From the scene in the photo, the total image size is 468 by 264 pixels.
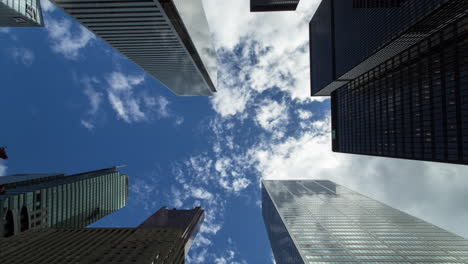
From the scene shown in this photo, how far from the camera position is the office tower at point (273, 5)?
6093 inches

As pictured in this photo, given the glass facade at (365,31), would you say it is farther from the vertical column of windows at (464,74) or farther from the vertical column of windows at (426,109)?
the vertical column of windows at (426,109)

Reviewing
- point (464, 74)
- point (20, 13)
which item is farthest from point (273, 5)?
point (20, 13)

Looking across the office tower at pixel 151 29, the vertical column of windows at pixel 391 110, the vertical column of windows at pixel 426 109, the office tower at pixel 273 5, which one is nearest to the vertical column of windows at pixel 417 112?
the vertical column of windows at pixel 426 109

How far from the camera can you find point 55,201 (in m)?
96.8

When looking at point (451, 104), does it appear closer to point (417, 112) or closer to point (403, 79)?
point (417, 112)

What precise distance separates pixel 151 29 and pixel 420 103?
330ft

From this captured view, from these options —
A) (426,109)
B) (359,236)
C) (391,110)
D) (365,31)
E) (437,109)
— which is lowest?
(359,236)

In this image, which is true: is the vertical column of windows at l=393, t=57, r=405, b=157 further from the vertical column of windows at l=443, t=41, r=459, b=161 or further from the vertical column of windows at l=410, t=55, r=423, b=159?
the vertical column of windows at l=443, t=41, r=459, b=161

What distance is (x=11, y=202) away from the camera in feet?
250

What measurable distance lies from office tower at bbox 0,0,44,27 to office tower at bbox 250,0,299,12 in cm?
12956

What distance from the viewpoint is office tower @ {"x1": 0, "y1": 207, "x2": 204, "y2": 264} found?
185 ft

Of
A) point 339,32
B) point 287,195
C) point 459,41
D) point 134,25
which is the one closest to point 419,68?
point 459,41

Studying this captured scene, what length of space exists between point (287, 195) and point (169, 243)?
465ft

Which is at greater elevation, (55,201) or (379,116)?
(379,116)
